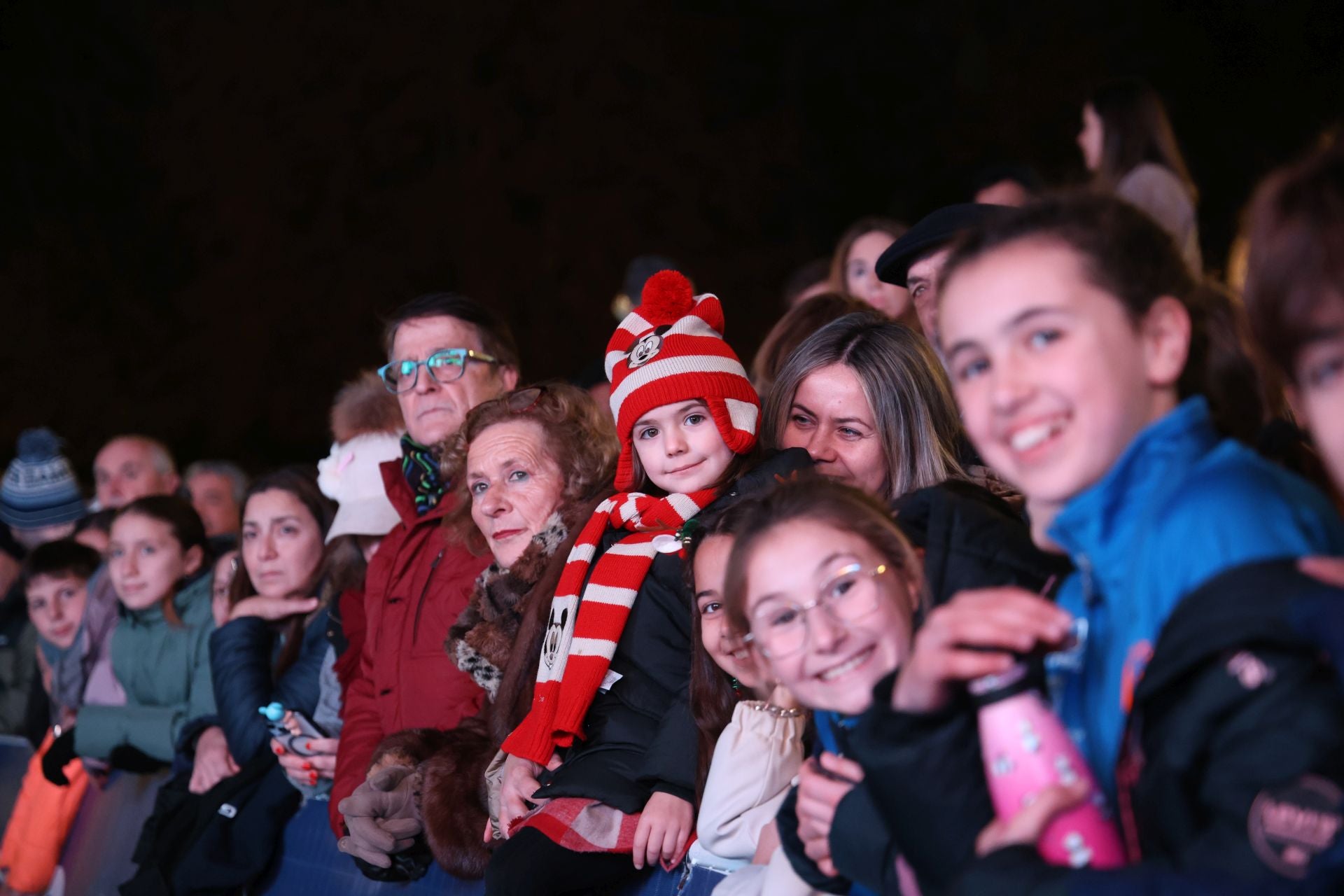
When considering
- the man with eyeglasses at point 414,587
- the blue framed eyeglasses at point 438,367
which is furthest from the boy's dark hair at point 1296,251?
the blue framed eyeglasses at point 438,367

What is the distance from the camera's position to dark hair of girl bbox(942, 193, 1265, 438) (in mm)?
1689

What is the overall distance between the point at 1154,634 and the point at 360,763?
3.00 metres

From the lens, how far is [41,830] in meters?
5.57

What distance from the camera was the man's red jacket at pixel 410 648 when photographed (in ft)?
12.9

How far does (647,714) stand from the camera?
10.2ft

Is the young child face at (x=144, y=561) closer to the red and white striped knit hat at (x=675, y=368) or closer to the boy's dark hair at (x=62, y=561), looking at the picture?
the boy's dark hair at (x=62, y=561)

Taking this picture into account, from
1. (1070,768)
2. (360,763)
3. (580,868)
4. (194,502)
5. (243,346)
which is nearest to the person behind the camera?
(1070,768)

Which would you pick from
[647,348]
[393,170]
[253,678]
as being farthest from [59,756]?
[393,170]

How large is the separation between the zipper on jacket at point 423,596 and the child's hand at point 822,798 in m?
2.14

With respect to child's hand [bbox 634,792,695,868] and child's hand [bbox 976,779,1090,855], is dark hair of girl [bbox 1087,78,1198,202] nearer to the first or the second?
child's hand [bbox 634,792,695,868]

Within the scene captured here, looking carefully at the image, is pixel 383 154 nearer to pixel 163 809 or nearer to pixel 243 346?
pixel 243 346

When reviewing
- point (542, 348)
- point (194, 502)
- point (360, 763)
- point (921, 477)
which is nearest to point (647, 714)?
point (921, 477)

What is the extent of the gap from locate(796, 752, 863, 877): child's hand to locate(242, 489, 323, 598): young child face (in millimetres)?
3174

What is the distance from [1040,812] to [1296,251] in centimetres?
74
